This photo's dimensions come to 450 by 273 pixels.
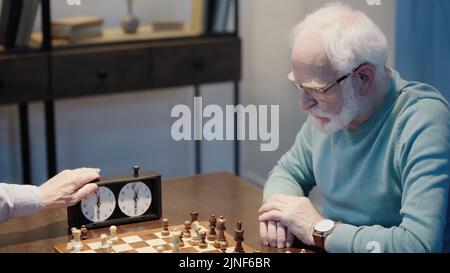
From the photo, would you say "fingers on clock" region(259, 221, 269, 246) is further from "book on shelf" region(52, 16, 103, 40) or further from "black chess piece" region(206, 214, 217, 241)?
"book on shelf" region(52, 16, 103, 40)

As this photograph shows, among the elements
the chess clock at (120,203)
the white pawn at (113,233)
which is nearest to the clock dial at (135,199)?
the chess clock at (120,203)

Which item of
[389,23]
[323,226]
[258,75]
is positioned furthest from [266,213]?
[258,75]

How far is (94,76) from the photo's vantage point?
14.0 ft

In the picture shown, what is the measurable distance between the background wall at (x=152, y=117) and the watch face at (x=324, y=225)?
2240mm

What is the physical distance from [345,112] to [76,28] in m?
2.47

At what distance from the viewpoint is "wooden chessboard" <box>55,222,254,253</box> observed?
214 cm

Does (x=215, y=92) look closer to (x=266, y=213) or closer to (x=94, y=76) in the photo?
(x=94, y=76)

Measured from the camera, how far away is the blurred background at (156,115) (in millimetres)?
4582

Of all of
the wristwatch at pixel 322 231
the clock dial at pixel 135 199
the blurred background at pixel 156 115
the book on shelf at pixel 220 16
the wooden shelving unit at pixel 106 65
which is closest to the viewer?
the wristwatch at pixel 322 231

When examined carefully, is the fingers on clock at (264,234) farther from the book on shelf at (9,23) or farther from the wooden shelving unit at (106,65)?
the book on shelf at (9,23)

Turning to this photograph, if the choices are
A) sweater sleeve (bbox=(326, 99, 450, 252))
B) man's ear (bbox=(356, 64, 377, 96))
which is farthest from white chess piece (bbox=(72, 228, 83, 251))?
man's ear (bbox=(356, 64, 377, 96))

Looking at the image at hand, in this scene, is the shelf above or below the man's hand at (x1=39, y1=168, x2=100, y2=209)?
above

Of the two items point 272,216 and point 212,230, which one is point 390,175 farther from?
point 212,230
